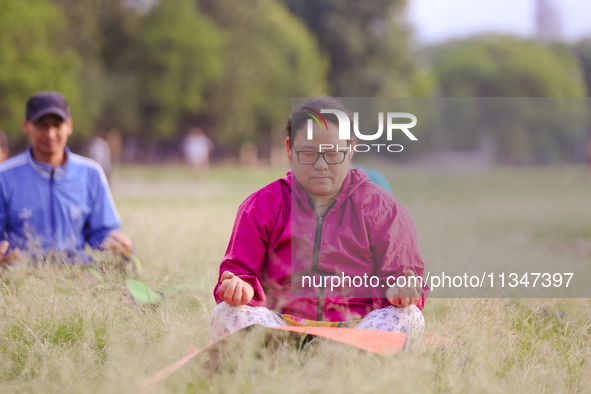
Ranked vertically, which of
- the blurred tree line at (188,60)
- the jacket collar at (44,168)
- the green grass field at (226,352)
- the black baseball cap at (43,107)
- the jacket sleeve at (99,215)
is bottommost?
the green grass field at (226,352)

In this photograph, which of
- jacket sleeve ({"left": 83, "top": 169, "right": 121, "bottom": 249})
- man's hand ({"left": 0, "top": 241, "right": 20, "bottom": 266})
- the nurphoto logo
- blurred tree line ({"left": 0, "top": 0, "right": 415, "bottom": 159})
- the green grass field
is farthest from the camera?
blurred tree line ({"left": 0, "top": 0, "right": 415, "bottom": 159})

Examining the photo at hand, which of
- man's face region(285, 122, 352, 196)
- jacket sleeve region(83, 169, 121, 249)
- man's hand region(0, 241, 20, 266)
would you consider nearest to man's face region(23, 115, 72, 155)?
jacket sleeve region(83, 169, 121, 249)

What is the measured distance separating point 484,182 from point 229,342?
9.11 metres

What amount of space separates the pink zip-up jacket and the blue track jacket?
196 cm

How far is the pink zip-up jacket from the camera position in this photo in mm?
2682

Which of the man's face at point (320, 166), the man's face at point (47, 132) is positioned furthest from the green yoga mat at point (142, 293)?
the man's face at point (47, 132)

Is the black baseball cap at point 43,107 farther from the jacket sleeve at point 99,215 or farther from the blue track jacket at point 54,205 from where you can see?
the jacket sleeve at point 99,215

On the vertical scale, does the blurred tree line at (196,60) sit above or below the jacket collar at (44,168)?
above

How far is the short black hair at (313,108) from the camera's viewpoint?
2.77m

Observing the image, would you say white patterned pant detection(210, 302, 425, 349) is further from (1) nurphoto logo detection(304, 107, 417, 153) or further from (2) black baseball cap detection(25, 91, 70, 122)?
(2) black baseball cap detection(25, 91, 70, 122)

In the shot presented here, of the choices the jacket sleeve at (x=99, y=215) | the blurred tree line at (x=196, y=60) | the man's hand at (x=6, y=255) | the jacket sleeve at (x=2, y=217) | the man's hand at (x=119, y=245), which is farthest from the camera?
the blurred tree line at (x=196, y=60)

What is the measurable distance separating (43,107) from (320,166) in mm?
2473

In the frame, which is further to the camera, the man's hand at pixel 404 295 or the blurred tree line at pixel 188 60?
the blurred tree line at pixel 188 60

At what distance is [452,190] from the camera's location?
42.1 feet
